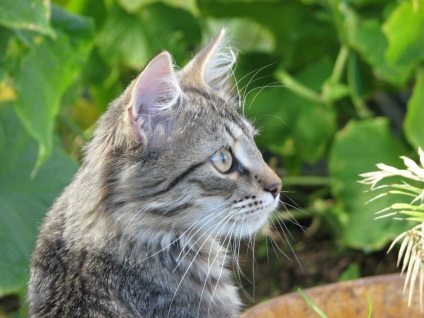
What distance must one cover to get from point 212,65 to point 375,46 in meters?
1.19

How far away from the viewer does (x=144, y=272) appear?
7.07 ft

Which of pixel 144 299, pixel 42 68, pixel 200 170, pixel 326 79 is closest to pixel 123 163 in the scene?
pixel 200 170

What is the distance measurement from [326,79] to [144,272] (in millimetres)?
1990

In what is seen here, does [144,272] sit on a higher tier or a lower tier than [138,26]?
lower

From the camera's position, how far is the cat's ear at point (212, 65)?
2.45 metres

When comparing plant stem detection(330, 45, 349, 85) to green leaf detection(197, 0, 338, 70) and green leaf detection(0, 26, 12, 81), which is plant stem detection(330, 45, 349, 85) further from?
green leaf detection(0, 26, 12, 81)


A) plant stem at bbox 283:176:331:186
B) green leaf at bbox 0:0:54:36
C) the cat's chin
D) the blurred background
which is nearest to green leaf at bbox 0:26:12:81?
the blurred background

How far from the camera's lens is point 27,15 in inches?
109

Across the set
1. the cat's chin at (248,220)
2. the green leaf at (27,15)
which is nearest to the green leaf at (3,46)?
the green leaf at (27,15)

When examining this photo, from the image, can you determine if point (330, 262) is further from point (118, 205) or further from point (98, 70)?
point (118, 205)

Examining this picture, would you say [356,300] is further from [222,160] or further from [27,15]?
[27,15]

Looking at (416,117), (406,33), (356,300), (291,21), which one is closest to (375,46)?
(406,33)

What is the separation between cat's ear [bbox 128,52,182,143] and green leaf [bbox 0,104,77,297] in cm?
109

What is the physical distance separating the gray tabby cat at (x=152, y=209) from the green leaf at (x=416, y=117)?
1.29 meters
